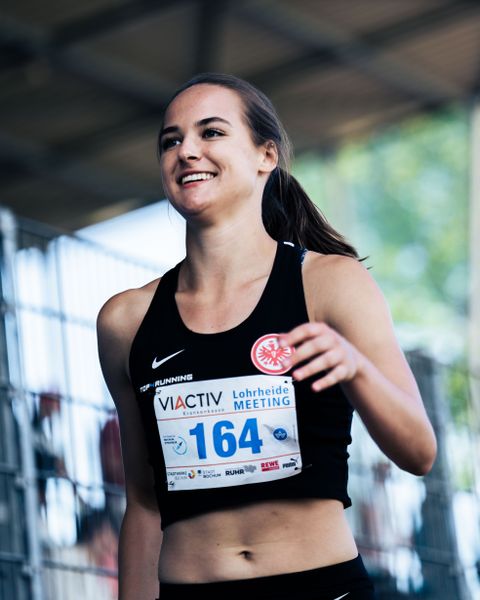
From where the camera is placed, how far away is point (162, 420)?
270 cm

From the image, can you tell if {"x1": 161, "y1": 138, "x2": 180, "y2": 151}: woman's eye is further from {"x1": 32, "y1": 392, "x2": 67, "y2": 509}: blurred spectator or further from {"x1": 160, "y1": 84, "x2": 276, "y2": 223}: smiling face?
{"x1": 32, "y1": 392, "x2": 67, "y2": 509}: blurred spectator

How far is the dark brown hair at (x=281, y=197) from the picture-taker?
2965 millimetres

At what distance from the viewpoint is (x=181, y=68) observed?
14156 millimetres

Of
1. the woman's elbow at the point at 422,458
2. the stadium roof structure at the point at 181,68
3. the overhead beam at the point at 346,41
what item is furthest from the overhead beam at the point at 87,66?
the woman's elbow at the point at 422,458

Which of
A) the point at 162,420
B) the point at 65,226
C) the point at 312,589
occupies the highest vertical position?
the point at 65,226

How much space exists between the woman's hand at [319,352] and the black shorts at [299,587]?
56 centimetres

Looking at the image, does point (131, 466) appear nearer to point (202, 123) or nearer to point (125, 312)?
point (125, 312)

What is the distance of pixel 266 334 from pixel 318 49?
11846 mm

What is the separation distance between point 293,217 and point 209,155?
388 mm

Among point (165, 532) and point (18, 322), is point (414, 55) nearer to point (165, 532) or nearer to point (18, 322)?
point (18, 322)

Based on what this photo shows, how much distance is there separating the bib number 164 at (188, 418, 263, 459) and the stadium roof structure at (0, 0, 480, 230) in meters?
10.1

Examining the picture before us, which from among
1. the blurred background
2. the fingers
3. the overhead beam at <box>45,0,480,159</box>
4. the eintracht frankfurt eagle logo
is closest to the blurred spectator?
the blurred background

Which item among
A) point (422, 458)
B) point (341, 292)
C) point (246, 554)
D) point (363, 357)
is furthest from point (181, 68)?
Answer: point (363, 357)

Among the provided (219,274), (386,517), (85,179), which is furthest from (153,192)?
(219,274)
